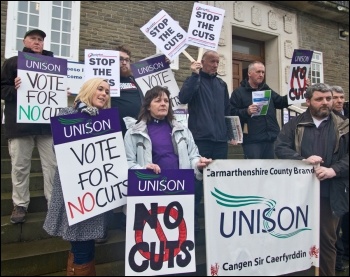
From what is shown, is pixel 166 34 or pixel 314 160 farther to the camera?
pixel 166 34

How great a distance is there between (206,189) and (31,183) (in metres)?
2.47

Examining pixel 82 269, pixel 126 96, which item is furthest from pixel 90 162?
pixel 126 96

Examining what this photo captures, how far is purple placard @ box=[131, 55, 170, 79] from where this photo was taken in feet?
15.3

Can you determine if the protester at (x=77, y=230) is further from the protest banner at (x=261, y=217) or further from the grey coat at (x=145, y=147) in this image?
the protest banner at (x=261, y=217)

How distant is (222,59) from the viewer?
9.09 m

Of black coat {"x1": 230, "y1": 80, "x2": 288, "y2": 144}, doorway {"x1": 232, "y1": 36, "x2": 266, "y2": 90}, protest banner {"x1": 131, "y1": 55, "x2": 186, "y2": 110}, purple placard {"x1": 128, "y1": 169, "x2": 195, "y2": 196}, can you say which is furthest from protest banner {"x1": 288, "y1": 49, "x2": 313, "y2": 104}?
doorway {"x1": 232, "y1": 36, "x2": 266, "y2": 90}

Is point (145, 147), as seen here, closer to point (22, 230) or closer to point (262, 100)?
point (22, 230)

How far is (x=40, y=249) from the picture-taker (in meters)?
3.15

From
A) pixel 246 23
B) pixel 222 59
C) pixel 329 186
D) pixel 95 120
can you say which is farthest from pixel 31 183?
pixel 246 23

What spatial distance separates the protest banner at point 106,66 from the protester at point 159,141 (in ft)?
3.12

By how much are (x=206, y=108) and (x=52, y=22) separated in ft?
16.7

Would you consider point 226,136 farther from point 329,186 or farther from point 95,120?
point 95,120

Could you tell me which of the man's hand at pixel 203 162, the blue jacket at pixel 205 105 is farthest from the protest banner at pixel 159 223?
the blue jacket at pixel 205 105

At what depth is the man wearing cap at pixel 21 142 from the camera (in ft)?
11.3
